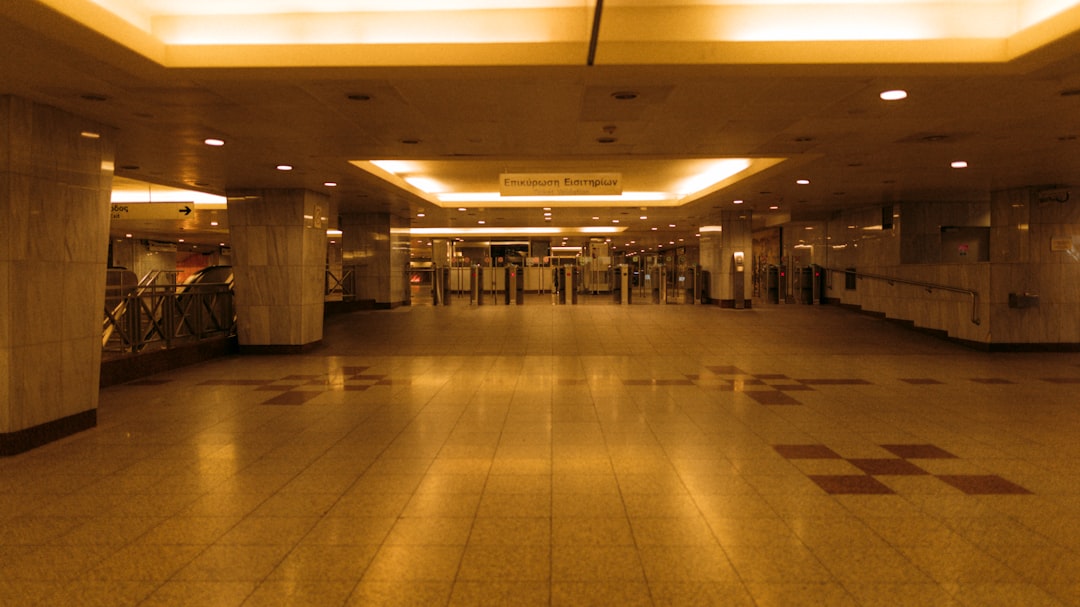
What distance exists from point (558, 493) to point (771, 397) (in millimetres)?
4493

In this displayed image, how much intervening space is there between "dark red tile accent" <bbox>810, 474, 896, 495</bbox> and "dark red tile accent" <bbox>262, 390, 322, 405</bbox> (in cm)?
602

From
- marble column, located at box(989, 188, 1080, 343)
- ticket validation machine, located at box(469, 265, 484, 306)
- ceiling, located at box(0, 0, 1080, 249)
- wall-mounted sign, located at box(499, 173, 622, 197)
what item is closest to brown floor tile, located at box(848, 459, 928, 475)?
ceiling, located at box(0, 0, 1080, 249)

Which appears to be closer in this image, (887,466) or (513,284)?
(887,466)

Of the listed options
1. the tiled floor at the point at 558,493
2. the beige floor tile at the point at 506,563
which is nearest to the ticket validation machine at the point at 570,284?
the tiled floor at the point at 558,493

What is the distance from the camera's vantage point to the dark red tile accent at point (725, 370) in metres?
10.2

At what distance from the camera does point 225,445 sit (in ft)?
20.5

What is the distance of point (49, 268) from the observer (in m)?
6.54

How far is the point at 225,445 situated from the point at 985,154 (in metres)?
11.2

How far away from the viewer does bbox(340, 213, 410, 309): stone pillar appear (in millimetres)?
21438

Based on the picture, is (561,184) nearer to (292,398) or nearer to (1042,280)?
(292,398)

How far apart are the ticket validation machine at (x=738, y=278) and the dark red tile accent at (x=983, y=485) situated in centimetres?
1687

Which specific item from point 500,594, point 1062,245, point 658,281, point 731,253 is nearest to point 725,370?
point 500,594

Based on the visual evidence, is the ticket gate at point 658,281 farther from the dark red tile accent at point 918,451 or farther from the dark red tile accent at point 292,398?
the dark red tile accent at point 918,451

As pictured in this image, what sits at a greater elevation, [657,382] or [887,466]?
[657,382]
